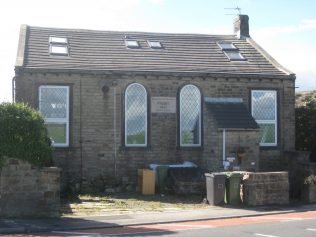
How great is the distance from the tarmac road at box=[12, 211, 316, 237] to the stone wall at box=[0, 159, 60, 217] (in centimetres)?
217

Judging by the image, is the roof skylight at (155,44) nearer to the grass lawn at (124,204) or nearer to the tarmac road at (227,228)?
the grass lawn at (124,204)

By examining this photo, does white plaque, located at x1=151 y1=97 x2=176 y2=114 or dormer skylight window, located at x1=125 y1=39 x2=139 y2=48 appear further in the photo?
dormer skylight window, located at x1=125 y1=39 x2=139 y2=48

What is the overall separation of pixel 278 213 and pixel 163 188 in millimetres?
5497

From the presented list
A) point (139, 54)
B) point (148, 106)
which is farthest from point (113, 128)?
point (139, 54)

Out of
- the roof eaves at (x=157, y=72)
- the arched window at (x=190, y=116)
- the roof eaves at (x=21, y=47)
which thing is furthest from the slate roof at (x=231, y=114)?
the roof eaves at (x=21, y=47)

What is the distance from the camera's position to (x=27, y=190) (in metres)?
14.4

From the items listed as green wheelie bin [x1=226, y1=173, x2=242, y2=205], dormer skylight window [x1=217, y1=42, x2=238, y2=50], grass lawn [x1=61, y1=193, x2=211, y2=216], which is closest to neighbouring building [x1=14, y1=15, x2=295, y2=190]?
dormer skylight window [x1=217, y1=42, x2=238, y2=50]

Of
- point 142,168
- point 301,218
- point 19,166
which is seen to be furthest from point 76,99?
point 301,218

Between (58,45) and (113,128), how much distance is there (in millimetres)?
4683

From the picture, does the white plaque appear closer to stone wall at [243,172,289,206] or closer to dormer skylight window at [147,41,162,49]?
dormer skylight window at [147,41,162,49]

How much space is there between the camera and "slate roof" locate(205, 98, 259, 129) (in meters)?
20.8

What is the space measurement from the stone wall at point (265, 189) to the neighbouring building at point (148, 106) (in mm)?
3005

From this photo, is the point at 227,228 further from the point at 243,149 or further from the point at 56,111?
the point at 56,111

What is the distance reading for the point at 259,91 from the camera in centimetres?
2281
